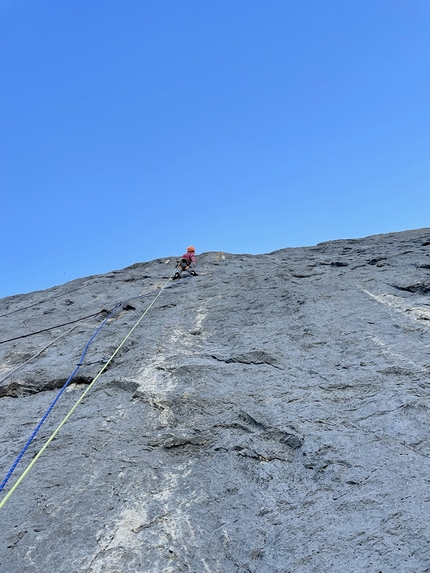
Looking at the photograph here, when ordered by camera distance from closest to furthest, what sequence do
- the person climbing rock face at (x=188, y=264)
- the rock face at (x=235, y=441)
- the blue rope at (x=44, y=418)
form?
the rock face at (x=235, y=441) → the blue rope at (x=44, y=418) → the person climbing rock face at (x=188, y=264)

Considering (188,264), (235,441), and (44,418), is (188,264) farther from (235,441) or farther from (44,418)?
(235,441)

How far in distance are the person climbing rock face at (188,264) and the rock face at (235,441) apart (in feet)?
8.84

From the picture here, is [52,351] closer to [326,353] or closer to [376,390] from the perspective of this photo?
[326,353]

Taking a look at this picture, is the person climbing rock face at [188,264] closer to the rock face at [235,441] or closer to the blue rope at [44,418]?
the rock face at [235,441]

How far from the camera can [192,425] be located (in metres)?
3.42

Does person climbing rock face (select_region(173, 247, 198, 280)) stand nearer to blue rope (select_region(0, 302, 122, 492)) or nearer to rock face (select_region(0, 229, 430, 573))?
rock face (select_region(0, 229, 430, 573))

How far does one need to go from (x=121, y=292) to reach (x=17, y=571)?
6.10 meters

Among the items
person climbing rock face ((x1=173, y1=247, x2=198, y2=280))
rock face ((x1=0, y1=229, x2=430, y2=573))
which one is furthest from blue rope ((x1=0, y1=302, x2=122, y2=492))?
person climbing rock face ((x1=173, y1=247, x2=198, y2=280))

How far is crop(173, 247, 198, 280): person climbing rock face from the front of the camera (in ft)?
28.6

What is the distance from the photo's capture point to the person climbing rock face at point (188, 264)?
873 centimetres

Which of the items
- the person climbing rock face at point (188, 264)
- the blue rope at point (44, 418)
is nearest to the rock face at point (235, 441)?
the blue rope at point (44, 418)

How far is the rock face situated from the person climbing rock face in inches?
106

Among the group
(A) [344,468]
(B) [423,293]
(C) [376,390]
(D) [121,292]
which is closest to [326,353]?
(C) [376,390]

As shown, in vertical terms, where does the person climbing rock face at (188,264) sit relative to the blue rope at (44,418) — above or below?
above
